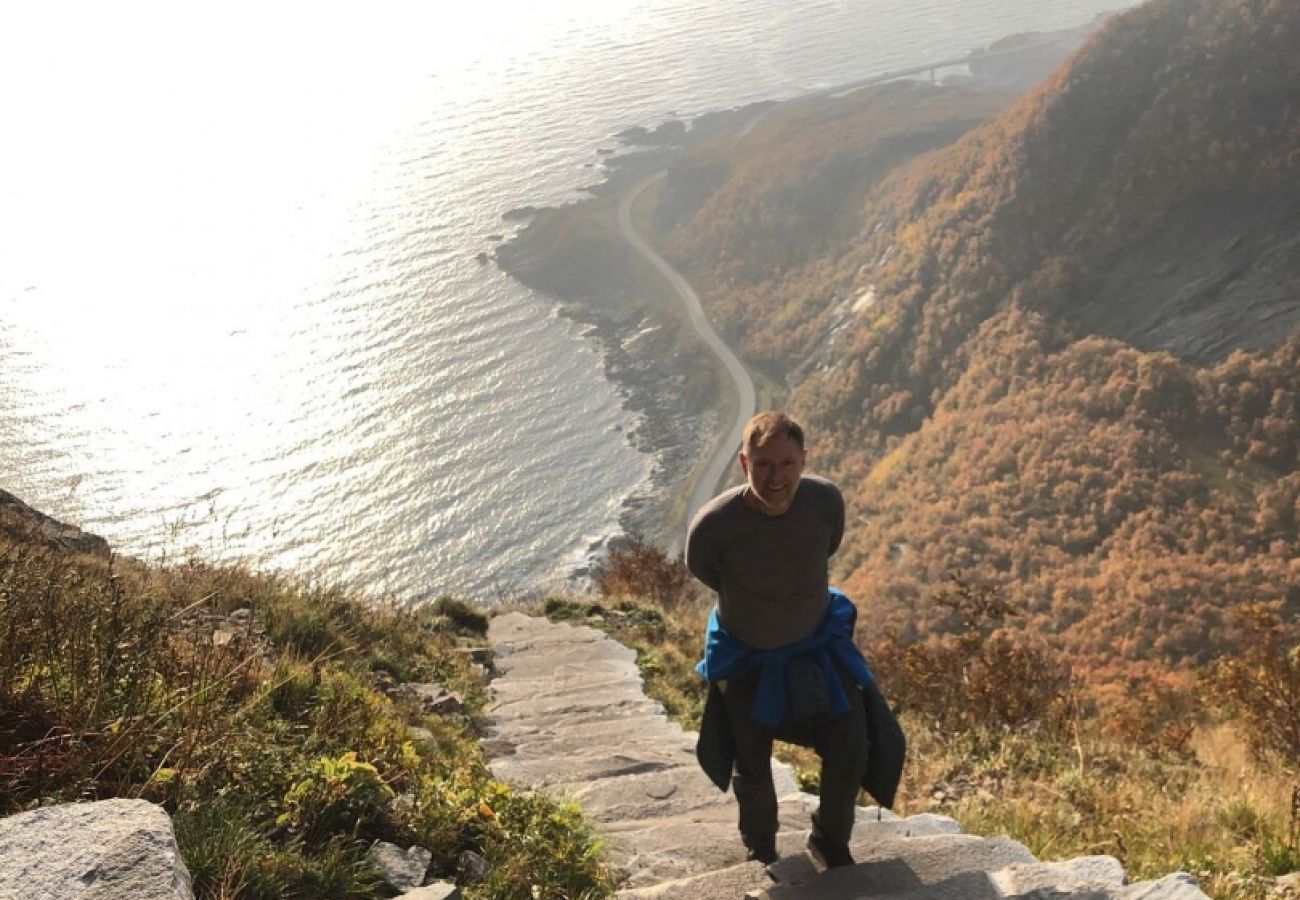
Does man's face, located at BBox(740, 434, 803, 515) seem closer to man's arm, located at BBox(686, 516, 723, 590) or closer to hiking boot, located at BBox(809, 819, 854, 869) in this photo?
man's arm, located at BBox(686, 516, 723, 590)

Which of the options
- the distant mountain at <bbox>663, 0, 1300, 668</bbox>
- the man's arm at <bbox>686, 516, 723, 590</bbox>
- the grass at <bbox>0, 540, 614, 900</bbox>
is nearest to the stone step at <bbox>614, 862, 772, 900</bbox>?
the grass at <bbox>0, 540, 614, 900</bbox>

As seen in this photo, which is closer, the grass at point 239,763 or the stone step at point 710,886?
the grass at point 239,763

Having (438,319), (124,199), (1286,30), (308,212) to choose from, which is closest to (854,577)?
(438,319)

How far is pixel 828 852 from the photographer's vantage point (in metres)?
4.23

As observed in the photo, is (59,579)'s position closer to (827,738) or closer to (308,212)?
(827,738)

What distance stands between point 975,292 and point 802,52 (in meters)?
84.2

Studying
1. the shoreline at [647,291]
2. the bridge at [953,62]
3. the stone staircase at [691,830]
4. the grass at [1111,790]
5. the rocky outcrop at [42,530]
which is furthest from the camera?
the bridge at [953,62]

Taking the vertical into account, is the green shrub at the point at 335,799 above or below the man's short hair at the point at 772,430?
below

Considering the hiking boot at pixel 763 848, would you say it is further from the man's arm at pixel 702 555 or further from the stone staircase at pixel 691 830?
the man's arm at pixel 702 555

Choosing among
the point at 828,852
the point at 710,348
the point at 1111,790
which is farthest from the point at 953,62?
the point at 828,852

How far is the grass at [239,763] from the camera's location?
10.8ft

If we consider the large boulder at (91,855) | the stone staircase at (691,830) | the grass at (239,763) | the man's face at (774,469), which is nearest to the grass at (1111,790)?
the stone staircase at (691,830)

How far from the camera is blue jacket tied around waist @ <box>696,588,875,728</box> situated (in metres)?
4.11

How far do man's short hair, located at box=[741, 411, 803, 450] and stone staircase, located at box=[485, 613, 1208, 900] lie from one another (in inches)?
74.2
